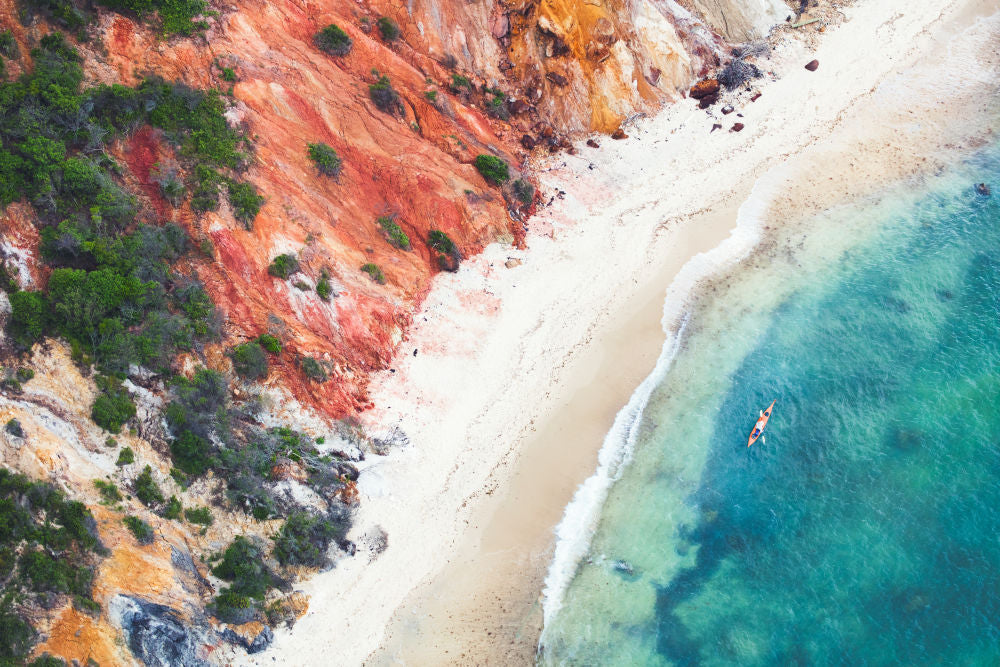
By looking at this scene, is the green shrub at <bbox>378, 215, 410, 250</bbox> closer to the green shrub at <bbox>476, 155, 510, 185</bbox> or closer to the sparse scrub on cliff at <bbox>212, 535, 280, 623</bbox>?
the green shrub at <bbox>476, 155, 510, 185</bbox>

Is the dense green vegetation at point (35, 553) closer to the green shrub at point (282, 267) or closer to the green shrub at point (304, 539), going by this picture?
the green shrub at point (304, 539)

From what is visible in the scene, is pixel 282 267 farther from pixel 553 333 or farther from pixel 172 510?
pixel 553 333

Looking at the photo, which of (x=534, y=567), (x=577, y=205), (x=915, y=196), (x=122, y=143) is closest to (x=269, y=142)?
(x=122, y=143)

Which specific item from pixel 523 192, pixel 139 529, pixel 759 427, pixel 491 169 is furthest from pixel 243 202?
pixel 759 427

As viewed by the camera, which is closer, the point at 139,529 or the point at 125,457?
the point at 139,529

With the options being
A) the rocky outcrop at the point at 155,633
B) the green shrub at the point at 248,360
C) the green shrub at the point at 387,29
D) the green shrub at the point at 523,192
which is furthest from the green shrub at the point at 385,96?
the rocky outcrop at the point at 155,633

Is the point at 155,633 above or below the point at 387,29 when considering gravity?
below
